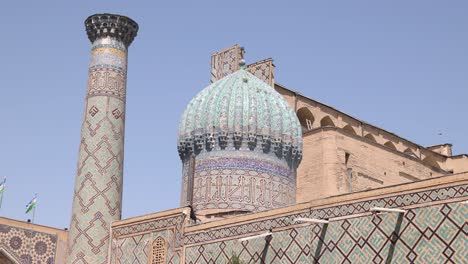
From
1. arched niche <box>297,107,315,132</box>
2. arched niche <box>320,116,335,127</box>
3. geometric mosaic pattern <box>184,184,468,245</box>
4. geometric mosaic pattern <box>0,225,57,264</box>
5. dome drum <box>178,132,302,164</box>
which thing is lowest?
geometric mosaic pattern <box>184,184,468,245</box>

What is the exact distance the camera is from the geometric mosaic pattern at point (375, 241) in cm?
693

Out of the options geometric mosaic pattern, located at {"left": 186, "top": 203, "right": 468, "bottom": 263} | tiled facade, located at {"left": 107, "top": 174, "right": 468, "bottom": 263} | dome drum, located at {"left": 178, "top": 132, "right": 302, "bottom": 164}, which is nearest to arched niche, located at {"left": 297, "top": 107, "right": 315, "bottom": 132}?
dome drum, located at {"left": 178, "top": 132, "right": 302, "bottom": 164}

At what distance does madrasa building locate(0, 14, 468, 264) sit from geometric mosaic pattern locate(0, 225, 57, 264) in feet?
0.05

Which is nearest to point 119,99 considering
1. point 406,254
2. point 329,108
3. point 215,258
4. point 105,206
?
point 105,206

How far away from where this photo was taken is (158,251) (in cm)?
977

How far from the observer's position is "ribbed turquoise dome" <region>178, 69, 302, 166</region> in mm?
10922

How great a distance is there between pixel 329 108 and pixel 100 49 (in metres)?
7.98

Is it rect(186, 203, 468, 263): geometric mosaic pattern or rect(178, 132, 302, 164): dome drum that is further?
rect(178, 132, 302, 164): dome drum

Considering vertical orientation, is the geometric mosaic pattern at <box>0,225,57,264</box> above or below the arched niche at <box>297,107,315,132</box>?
below

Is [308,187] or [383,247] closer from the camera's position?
[383,247]

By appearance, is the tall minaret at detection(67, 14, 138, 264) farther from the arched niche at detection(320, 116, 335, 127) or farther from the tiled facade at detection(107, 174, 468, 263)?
the arched niche at detection(320, 116, 335, 127)

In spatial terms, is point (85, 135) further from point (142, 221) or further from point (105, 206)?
point (142, 221)

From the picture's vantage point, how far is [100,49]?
39.8 ft

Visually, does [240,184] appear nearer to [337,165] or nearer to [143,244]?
[143,244]
